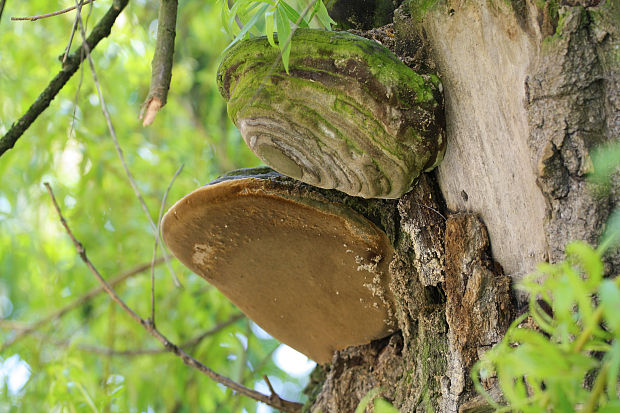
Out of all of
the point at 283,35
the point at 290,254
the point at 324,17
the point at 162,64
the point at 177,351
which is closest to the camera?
the point at 283,35

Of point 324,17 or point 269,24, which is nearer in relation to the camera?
point 269,24

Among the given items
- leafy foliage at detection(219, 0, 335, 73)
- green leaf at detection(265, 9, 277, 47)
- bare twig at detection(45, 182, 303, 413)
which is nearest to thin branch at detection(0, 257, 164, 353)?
bare twig at detection(45, 182, 303, 413)

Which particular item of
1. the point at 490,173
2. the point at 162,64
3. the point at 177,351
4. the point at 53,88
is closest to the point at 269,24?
the point at 490,173

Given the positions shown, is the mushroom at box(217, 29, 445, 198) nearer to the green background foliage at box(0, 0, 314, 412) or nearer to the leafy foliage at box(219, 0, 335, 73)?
the leafy foliage at box(219, 0, 335, 73)

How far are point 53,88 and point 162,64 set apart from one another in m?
0.36

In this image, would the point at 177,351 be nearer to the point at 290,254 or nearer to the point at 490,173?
the point at 290,254

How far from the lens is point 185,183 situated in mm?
3592

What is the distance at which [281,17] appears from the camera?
121 cm

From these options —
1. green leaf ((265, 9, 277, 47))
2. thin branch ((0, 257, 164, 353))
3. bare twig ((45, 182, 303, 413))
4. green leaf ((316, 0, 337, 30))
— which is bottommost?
bare twig ((45, 182, 303, 413))

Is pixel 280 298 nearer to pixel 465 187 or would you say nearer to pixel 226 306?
pixel 465 187

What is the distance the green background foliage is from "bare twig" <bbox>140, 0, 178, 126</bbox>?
4.38 feet

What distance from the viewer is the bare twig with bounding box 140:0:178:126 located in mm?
1806

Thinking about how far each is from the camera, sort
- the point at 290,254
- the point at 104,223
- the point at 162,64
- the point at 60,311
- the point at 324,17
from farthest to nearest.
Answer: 1. the point at 104,223
2. the point at 60,311
3. the point at 162,64
4. the point at 290,254
5. the point at 324,17

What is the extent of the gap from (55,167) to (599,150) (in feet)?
10.4
